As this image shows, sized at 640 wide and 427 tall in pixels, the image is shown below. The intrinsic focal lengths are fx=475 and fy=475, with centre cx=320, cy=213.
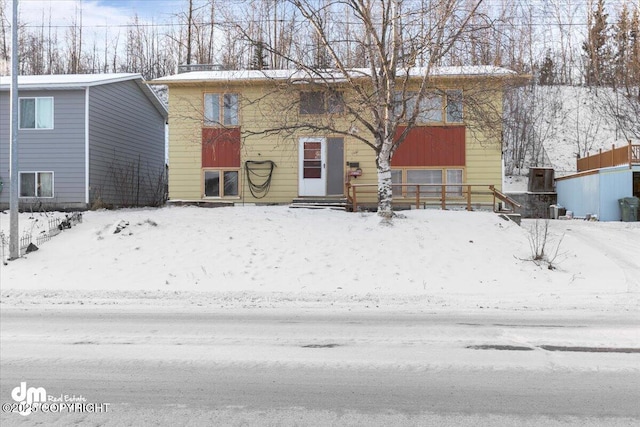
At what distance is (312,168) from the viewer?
19.1 metres

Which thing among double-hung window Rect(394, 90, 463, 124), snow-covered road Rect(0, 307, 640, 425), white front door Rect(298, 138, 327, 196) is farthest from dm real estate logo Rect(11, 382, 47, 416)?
white front door Rect(298, 138, 327, 196)

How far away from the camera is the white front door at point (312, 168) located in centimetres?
1903

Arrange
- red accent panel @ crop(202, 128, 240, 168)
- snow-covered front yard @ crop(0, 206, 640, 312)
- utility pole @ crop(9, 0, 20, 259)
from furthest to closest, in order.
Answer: red accent panel @ crop(202, 128, 240, 168), utility pole @ crop(9, 0, 20, 259), snow-covered front yard @ crop(0, 206, 640, 312)

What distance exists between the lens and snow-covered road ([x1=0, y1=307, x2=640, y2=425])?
3.90 metres

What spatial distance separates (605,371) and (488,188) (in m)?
14.2

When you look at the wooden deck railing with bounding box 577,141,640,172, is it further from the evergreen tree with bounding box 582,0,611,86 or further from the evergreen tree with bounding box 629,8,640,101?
the evergreen tree with bounding box 582,0,611,86

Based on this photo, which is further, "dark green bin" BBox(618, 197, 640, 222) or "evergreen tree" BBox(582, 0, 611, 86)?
"evergreen tree" BBox(582, 0, 611, 86)

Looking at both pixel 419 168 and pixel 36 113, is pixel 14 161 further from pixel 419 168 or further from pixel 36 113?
pixel 419 168

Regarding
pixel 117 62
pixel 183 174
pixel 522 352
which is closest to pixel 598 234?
pixel 522 352

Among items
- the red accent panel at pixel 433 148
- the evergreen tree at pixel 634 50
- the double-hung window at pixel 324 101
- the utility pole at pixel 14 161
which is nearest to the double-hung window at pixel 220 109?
the double-hung window at pixel 324 101

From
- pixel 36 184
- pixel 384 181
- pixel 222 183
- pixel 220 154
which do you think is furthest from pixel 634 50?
pixel 36 184

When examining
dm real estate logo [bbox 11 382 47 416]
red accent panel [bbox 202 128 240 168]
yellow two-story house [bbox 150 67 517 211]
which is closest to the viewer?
dm real estate logo [bbox 11 382 47 416]

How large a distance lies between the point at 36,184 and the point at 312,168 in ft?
35.7

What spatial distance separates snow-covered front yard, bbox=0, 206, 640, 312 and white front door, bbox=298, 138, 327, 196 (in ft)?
10.3
